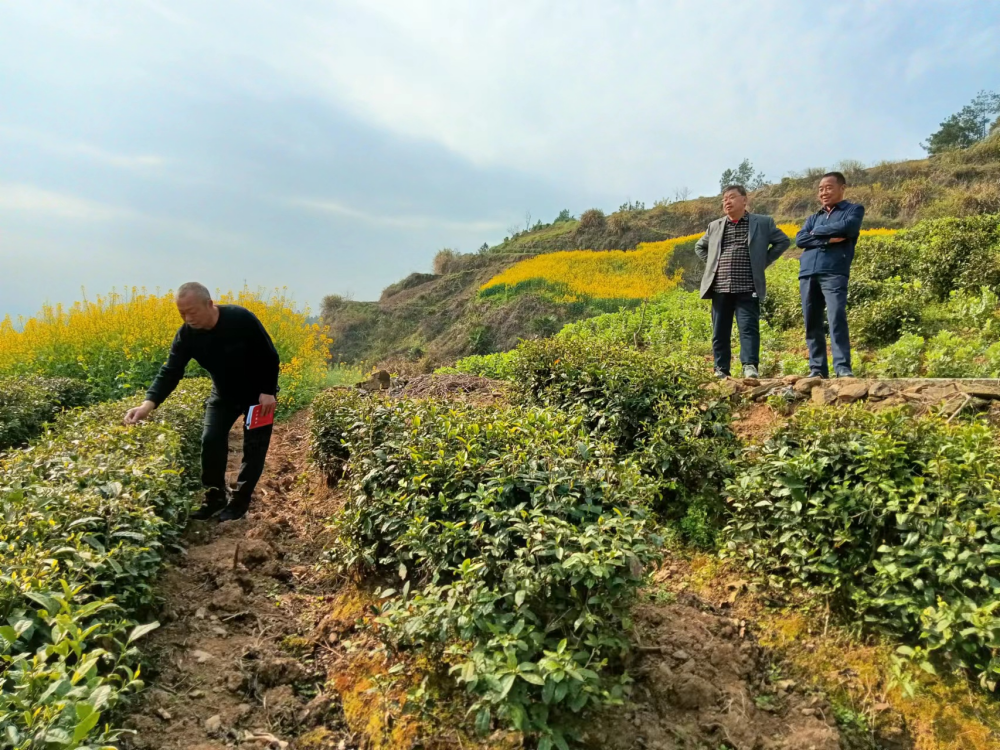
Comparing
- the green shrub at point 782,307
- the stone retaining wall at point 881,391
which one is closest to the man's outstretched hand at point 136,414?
the stone retaining wall at point 881,391

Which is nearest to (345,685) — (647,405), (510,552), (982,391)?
(510,552)

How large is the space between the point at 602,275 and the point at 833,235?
12443mm

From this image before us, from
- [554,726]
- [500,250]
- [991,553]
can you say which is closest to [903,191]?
[500,250]

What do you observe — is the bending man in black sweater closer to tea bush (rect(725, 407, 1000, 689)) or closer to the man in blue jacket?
tea bush (rect(725, 407, 1000, 689))

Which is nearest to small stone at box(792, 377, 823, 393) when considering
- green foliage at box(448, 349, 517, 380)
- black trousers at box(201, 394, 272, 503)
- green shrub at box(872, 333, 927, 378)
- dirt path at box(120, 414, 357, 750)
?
green shrub at box(872, 333, 927, 378)

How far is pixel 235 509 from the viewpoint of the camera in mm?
4277

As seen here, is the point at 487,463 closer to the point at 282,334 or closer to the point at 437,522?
the point at 437,522

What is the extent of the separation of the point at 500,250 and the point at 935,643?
25817 millimetres

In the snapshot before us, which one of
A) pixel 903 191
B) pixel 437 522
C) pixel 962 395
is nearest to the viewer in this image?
pixel 437 522

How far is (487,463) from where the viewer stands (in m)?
2.70

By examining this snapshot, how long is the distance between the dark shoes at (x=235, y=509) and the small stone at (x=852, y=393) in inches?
183

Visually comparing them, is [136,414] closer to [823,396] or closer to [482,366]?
[823,396]

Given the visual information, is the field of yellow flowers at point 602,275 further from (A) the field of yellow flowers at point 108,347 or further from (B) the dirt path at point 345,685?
(B) the dirt path at point 345,685

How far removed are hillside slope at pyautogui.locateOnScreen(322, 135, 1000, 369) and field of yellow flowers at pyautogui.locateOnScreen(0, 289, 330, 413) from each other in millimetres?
6165
